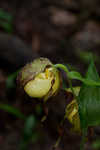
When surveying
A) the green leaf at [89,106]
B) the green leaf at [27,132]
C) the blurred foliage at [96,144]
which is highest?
the green leaf at [89,106]

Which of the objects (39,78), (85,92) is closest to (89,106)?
(85,92)

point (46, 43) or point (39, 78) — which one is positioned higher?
point (46, 43)

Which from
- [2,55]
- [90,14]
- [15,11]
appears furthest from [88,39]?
[2,55]

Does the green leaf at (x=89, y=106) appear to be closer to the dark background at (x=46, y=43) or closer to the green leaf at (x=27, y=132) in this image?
the dark background at (x=46, y=43)

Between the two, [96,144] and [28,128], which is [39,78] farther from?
[96,144]

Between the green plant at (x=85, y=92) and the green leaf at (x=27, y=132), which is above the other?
the green plant at (x=85, y=92)

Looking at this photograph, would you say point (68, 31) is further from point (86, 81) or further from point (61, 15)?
point (86, 81)

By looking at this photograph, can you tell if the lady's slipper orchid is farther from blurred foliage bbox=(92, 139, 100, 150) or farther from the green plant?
blurred foliage bbox=(92, 139, 100, 150)

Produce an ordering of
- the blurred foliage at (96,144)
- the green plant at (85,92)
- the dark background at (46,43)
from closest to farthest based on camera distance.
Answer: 1. the green plant at (85,92)
2. the blurred foliage at (96,144)
3. the dark background at (46,43)

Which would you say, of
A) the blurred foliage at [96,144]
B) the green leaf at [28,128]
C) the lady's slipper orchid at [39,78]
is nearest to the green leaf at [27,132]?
the green leaf at [28,128]

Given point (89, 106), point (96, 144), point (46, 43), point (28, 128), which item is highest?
point (46, 43)

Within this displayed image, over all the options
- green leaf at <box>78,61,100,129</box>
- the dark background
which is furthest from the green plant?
the dark background

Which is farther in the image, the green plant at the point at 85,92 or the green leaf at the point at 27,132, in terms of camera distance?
the green leaf at the point at 27,132
